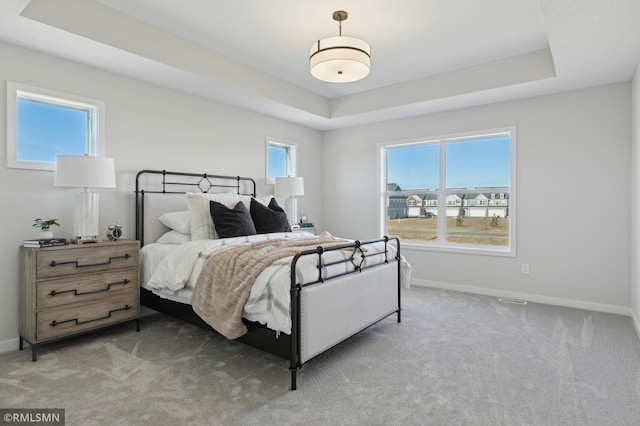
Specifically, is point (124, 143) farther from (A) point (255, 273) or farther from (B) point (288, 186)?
(A) point (255, 273)

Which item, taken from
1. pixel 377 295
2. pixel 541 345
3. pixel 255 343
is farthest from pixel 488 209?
pixel 255 343

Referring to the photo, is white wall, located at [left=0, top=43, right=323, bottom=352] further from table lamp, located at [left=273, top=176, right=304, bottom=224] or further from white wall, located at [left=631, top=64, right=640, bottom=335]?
white wall, located at [left=631, top=64, right=640, bottom=335]

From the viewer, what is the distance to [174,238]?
3.58 m

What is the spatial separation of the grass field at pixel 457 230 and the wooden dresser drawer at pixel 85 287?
3.70 meters

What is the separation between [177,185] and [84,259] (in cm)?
141

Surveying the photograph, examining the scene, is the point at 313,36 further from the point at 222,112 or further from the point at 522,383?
the point at 522,383

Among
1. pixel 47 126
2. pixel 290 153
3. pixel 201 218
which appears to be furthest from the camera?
pixel 290 153

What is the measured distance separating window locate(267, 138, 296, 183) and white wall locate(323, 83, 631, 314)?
2072mm

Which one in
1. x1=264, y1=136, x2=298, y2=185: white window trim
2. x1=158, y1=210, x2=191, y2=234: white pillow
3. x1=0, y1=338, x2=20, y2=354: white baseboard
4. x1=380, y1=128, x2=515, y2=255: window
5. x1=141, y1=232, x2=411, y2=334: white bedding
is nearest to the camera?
x1=141, y1=232, x2=411, y2=334: white bedding

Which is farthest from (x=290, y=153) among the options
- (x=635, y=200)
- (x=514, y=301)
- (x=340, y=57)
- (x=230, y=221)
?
(x=635, y=200)

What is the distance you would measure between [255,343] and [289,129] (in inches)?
149

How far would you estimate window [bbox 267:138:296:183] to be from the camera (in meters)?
5.27

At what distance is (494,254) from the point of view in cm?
455

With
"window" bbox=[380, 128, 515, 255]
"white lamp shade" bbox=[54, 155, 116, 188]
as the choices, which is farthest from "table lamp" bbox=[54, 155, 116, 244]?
"window" bbox=[380, 128, 515, 255]
